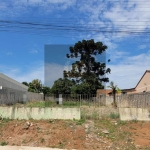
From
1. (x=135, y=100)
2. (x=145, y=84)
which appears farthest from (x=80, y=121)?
(x=145, y=84)

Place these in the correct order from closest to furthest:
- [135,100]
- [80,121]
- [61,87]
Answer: [80,121]
[135,100]
[61,87]

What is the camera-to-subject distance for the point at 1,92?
17.5 m

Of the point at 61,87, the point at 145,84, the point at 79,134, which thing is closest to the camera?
the point at 79,134

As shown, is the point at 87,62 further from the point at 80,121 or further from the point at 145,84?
the point at 80,121

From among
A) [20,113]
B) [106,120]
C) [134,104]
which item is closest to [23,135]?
[20,113]

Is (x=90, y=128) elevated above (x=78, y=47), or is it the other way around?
(x=78, y=47)

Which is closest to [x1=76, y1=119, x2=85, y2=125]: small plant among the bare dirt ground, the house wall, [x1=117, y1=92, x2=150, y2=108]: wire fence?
the bare dirt ground

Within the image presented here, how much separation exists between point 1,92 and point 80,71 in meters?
16.9

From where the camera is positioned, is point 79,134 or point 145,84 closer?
point 79,134

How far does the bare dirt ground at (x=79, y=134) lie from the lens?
24.0ft

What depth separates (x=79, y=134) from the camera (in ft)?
27.0

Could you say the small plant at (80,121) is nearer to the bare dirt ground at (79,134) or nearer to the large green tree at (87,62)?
the bare dirt ground at (79,134)

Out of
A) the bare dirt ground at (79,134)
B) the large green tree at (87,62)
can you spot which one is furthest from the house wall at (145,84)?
the bare dirt ground at (79,134)

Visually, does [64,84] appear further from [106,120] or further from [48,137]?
[48,137]
